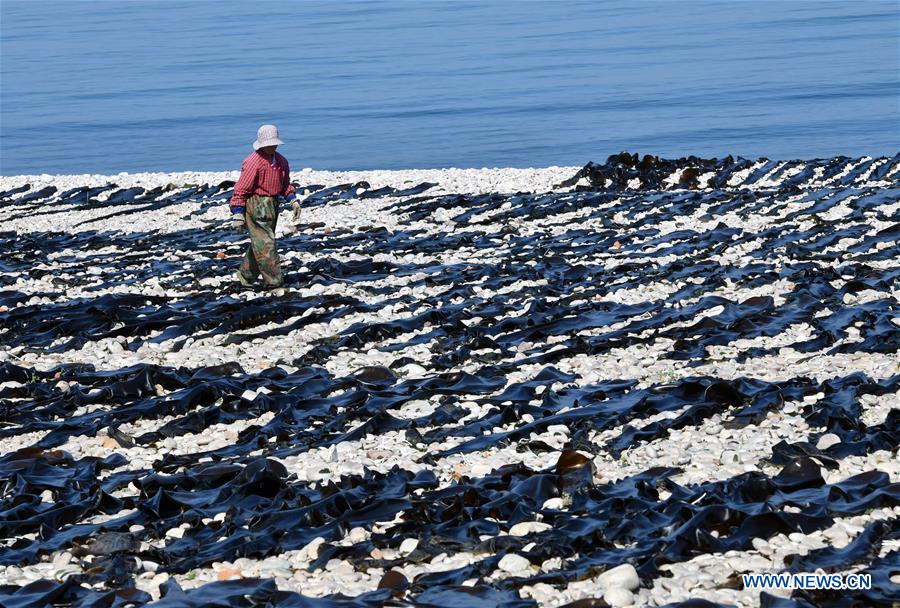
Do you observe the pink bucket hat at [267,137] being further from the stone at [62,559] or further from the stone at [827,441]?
the stone at [827,441]

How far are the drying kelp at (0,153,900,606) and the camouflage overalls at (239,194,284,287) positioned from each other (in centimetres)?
44

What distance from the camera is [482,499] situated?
668cm

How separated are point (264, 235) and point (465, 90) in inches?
1577

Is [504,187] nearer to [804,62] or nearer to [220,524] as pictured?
[220,524]

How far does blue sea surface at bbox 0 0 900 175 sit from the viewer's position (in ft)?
125

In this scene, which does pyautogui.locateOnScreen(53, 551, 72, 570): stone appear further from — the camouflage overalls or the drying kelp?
the camouflage overalls

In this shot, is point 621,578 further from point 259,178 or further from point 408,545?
point 259,178

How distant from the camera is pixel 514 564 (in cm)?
580


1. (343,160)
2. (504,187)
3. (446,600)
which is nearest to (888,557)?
(446,600)

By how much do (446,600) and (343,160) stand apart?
3196 cm

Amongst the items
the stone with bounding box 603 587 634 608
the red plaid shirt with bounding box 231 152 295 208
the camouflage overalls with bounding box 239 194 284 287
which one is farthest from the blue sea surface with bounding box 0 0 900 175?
the stone with bounding box 603 587 634 608

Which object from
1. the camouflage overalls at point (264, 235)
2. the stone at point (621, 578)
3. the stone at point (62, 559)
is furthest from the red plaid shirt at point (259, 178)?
the stone at point (621, 578)

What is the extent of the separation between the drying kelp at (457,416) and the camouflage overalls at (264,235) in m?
0.44

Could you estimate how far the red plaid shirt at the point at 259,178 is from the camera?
12.6 m
